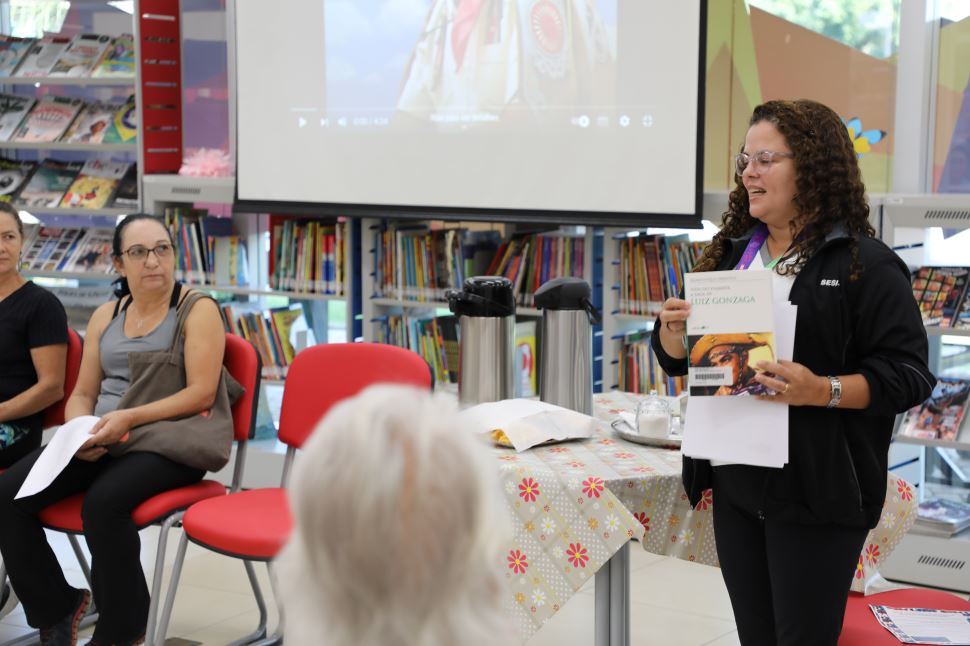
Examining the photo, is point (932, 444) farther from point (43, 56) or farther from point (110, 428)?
point (43, 56)

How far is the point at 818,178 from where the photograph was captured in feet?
6.32

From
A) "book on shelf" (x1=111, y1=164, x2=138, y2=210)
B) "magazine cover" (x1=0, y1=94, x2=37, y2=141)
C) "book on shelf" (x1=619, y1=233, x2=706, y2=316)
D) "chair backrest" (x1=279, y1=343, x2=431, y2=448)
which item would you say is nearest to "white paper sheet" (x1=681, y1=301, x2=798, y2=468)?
"chair backrest" (x1=279, y1=343, x2=431, y2=448)

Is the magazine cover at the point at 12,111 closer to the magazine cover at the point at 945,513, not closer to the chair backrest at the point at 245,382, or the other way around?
the chair backrest at the point at 245,382

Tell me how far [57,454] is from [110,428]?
15cm

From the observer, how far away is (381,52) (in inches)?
188

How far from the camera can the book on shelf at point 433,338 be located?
15.7ft

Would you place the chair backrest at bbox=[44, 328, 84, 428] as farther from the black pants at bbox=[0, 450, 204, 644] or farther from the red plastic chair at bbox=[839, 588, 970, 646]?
the red plastic chair at bbox=[839, 588, 970, 646]

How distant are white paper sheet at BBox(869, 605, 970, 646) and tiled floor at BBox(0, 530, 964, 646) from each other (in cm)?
119

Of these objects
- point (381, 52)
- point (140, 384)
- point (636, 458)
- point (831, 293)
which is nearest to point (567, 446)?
point (636, 458)

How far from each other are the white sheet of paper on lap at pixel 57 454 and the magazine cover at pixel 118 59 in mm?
2692

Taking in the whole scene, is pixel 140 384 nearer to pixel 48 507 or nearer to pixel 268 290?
pixel 48 507

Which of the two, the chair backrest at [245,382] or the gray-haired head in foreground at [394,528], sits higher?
the gray-haired head in foreground at [394,528]

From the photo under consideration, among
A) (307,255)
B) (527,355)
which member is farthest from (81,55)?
(527,355)

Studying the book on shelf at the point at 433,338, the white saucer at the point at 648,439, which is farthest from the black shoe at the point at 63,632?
the book on shelf at the point at 433,338
